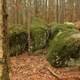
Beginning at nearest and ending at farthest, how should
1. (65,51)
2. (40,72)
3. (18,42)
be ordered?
(40,72) < (65,51) < (18,42)

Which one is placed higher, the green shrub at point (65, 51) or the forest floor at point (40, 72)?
the green shrub at point (65, 51)

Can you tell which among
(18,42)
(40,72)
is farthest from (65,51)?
(18,42)

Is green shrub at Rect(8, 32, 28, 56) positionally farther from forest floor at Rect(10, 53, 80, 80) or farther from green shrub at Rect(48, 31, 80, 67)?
green shrub at Rect(48, 31, 80, 67)

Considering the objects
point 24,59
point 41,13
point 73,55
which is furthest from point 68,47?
point 41,13

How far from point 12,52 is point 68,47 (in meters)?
4.93

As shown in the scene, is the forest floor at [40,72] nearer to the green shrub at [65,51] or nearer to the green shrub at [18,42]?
the green shrub at [65,51]

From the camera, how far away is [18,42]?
45.4ft

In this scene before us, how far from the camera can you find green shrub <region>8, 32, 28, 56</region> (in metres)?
13.6

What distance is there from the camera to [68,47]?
9.33 meters

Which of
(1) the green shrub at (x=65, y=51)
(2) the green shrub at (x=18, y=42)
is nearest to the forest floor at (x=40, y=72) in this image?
(1) the green shrub at (x=65, y=51)

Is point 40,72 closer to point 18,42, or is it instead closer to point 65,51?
point 65,51

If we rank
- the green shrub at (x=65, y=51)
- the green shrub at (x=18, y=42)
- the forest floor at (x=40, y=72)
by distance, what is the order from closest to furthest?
the forest floor at (x=40, y=72)
the green shrub at (x=65, y=51)
the green shrub at (x=18, y=42)

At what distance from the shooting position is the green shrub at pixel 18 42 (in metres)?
13.6

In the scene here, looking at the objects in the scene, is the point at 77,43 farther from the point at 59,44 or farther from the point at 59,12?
the point at 59,12
